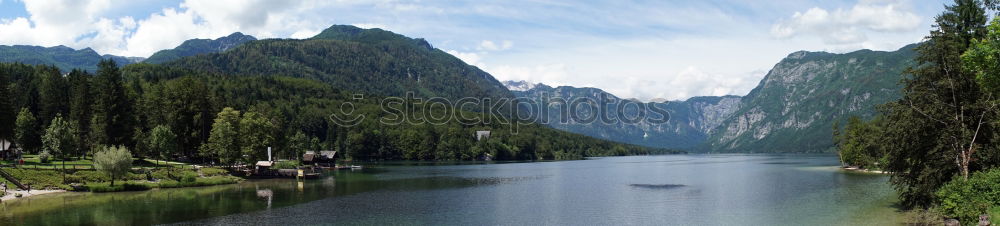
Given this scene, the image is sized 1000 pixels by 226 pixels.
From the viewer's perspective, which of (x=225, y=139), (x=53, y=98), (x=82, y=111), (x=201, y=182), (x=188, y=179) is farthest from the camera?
(x=53, y=98)

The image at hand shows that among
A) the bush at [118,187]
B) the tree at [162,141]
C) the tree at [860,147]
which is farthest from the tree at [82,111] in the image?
the tree at [860,147]

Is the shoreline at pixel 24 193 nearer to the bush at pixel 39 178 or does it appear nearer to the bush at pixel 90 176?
the bush at pixel 39 178

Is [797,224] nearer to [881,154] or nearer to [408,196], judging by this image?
[408,196]

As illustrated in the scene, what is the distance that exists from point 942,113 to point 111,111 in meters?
100

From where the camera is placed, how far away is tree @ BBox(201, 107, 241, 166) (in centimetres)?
9269

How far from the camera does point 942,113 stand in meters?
43.1

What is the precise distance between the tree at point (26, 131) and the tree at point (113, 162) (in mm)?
33635

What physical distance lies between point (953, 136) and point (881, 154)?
268ft

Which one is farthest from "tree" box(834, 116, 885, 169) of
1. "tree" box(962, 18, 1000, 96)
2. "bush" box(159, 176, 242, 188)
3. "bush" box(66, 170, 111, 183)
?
"bush" box(66, 170, 111, 183)

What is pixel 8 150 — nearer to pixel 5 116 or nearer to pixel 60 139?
pixel 5 116

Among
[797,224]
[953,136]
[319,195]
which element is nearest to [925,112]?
[953,136]

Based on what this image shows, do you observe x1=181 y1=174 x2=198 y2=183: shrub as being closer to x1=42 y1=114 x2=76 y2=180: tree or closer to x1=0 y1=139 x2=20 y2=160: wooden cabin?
x1=42 y1=114 x2=76 y2=180: tree

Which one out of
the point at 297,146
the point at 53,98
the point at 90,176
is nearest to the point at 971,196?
the point at 90,176

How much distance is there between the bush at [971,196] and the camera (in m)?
34.6
